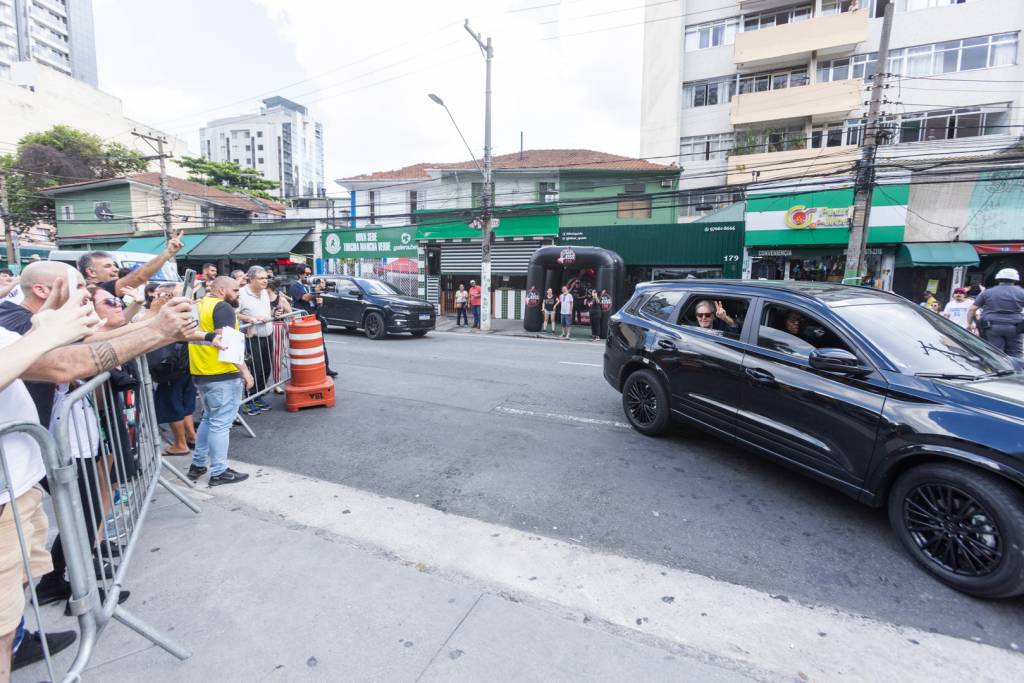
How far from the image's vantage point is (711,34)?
82.4 ft

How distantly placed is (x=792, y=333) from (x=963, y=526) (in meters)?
1.69

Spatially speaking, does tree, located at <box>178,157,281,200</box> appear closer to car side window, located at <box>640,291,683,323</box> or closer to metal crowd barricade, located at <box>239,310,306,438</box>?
metal crowd barricade, located at <box>239,310,306,438</box>

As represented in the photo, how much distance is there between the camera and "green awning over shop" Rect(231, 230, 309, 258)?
26531 mm

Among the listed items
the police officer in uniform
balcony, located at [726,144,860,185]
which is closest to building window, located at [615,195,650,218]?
balcony, located at [726,144,860,185]

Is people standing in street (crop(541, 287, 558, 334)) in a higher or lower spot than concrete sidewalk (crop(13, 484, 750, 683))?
higher

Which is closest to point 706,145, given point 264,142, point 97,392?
point 97,392

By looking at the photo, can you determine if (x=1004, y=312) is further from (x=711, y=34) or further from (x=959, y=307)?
(x=711, y=34)

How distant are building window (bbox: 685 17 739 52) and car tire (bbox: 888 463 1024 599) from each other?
2781 centimetres

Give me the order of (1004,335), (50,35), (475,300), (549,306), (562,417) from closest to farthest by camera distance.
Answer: (562,417)
(1004,335)
(549,306)
(475,300)
(50,35)

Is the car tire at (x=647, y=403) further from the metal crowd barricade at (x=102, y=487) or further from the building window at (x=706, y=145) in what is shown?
the building window at (x=706, y=145)

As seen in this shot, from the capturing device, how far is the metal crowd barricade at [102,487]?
183 cm

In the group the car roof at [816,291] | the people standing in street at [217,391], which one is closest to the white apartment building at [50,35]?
the people standing in street at [217,391]

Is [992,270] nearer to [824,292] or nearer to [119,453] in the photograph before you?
[824,292]

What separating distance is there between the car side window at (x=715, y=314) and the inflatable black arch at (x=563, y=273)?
1055 centimetres
